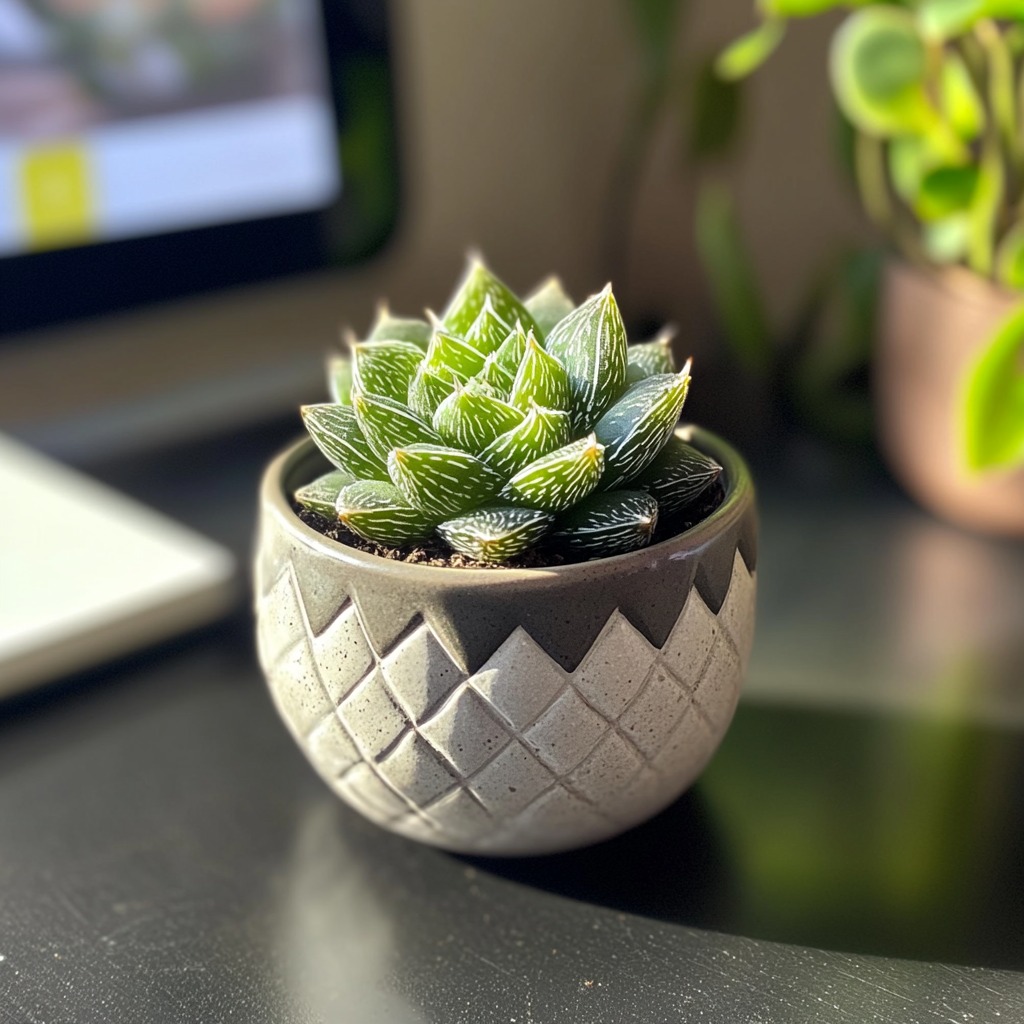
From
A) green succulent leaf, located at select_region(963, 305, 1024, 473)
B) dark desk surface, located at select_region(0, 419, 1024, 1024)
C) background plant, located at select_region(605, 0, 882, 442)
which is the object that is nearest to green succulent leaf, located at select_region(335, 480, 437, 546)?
dark desk surface, located at select_region(0, 419, 1024, 1024)

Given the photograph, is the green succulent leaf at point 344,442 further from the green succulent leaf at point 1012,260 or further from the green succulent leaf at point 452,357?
the green succulent leaf at point 1012,260

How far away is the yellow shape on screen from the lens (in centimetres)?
56

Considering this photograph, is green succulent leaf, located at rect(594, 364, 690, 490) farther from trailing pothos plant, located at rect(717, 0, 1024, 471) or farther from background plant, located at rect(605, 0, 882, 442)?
background plant, located at rect(605, 0, 882, 442)

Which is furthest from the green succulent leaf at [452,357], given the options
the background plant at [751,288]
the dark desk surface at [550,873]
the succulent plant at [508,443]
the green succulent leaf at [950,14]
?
the background plant at [751,288]

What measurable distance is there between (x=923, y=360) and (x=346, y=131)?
320 millimetres

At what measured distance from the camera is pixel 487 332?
31 cm

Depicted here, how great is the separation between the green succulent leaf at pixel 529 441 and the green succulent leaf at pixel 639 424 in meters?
0.01

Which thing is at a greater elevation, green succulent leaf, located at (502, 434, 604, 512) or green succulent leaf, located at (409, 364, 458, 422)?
green succulent leaf, located at (409, 364, 458, 422)

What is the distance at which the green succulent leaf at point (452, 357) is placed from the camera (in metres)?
0.30

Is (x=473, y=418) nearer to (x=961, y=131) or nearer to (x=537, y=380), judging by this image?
(x=537, y=380)

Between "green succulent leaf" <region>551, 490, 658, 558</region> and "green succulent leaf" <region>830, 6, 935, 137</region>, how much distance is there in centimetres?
28

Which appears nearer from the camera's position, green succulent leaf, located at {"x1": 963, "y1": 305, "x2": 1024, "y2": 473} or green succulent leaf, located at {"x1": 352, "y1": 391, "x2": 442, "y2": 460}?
green succulent leaf, located at {"x1": 352, "y1": 391, "x2": 442, "y2": 460}

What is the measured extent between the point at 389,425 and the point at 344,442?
0.06 ft

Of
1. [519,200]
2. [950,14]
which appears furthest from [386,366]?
[519,200]
